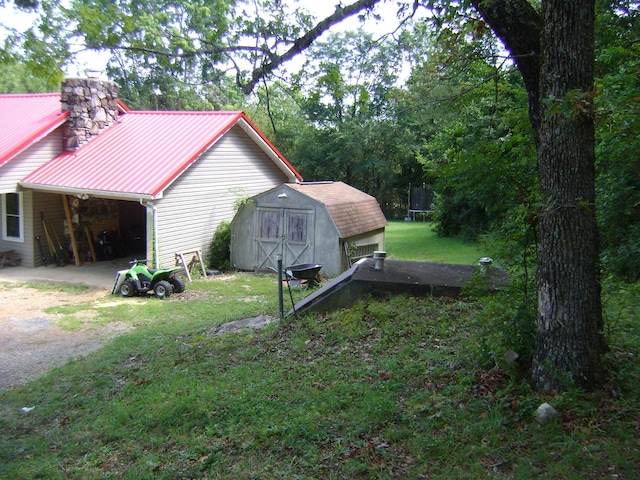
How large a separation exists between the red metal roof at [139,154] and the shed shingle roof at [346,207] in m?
3.12

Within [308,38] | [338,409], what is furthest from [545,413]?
[308,38]

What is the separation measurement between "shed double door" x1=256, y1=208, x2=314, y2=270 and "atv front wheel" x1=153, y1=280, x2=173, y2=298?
13.4ft

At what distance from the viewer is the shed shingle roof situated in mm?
17109

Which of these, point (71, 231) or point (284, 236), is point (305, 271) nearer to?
point (284, 236)

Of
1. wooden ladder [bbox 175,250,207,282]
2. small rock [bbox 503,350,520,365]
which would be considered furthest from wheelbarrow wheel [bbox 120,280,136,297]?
small rock [bbox 503,350,520,365]

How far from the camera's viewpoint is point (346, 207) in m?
17.9

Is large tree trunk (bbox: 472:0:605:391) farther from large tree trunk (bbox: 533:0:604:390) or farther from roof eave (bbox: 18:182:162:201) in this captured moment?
roof eave (bbox: 18:182:162:201)

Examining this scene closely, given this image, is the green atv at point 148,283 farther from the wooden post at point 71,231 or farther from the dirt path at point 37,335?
the wooden post at point 71,231

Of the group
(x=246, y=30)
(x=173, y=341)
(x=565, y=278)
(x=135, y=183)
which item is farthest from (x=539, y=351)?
(x=135, y=183)

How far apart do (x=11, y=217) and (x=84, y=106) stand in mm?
4088

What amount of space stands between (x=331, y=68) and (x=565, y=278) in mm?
3824

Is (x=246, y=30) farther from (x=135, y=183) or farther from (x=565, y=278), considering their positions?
(x=135, y=183)

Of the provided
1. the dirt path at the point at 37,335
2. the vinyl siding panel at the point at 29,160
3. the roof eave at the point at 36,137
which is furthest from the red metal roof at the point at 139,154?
the dirt path at the point at 37,335

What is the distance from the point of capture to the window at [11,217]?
18031 millimetres
